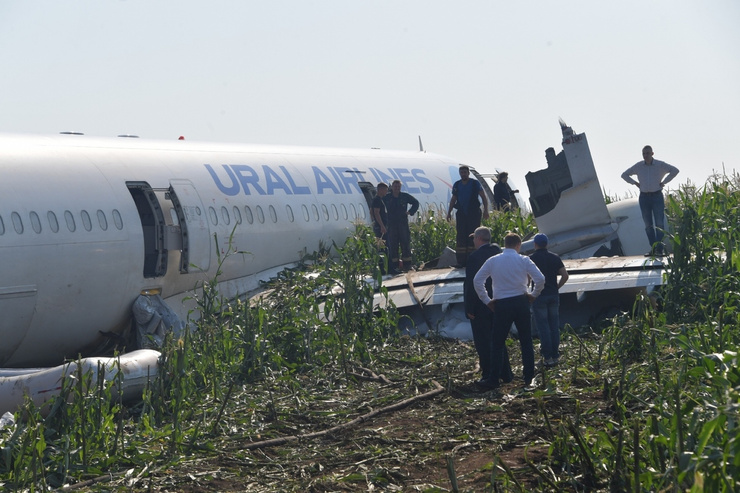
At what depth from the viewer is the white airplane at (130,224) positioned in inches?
552

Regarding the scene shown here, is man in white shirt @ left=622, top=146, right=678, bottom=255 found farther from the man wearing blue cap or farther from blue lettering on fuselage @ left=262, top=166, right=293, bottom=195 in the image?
blue lettering on fuselage @ left=262, top=166, right=293, bottom=195

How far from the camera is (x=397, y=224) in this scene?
19.0 m

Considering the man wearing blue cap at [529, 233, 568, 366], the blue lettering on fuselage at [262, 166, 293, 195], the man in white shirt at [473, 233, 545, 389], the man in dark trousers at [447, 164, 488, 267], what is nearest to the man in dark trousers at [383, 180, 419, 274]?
the man in dark trousers at [447, 164, 488, 267]

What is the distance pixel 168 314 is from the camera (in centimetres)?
1566

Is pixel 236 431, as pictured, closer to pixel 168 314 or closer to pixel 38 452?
pixel 38 452

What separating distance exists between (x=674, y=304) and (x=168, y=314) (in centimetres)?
730

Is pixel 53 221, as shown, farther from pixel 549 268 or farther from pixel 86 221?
pixel 549 268

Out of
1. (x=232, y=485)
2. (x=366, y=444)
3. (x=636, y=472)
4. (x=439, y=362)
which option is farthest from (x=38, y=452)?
(x=439, y=362)

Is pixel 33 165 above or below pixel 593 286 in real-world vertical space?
above

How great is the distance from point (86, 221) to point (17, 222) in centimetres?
121

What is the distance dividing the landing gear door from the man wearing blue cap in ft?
19.8

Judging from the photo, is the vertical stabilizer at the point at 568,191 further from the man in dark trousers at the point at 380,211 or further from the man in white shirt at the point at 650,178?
the man in dark trousers at the point at 380,211

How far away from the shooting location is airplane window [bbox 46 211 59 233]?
14.3 meters

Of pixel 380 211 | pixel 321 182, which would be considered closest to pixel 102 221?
pixel 380 211
